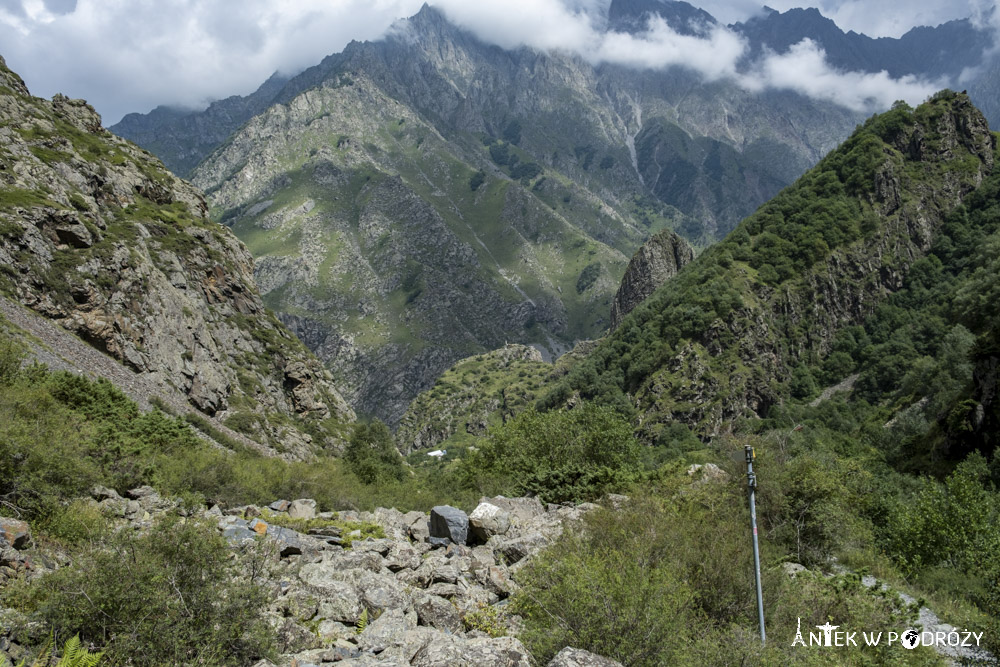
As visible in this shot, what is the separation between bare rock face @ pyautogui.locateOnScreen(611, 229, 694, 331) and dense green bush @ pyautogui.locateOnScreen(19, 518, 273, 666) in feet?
570

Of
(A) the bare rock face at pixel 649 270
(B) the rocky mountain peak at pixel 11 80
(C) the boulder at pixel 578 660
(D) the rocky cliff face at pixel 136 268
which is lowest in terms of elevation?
(C) the boulder at pixel 578 660

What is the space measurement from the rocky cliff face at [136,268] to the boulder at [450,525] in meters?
37.4

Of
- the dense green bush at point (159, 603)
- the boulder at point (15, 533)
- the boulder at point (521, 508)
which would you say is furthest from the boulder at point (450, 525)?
the boulder at point (15, 533)

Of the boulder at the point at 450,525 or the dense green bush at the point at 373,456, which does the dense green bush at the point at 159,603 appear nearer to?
the boulder at the point at 450,525

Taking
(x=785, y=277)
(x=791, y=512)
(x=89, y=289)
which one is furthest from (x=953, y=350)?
(x=89, y=289)

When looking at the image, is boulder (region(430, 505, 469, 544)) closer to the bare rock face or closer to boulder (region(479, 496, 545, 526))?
boulder (region(479, 496, 545, 526))

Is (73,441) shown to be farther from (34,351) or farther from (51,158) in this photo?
(51,158)

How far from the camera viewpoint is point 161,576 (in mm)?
9195

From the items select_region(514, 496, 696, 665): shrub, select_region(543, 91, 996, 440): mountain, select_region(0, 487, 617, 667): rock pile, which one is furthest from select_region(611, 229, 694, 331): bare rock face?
select_region(514, 496, 696, 665): shrub

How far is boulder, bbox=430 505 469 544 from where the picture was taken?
20.4m

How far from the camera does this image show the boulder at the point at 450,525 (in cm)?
2036

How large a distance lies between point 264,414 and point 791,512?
166ft

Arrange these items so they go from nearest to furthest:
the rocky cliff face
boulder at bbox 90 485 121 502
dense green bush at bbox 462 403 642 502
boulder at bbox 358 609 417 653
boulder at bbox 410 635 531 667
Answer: boulder at bbox 410 635 531 667 < boulder at bbox 358 609 417 653 < boulder at bbox 90 485 121 502 < dense green bush at bbox 462 403 642 502 < the rocky cliff face

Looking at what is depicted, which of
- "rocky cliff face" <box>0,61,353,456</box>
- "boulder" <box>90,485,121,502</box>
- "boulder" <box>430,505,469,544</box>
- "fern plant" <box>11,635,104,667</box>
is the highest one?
"rocky cliff face" <box>0,61,353,456</box>
